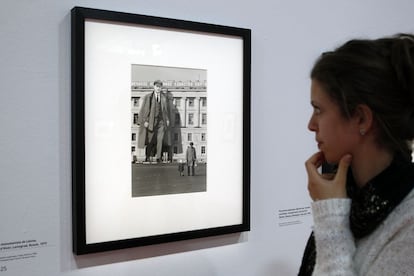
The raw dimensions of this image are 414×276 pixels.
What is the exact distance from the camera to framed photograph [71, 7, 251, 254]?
104 cm

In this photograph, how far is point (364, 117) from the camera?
811mm

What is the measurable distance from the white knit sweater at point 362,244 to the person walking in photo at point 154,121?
44cm

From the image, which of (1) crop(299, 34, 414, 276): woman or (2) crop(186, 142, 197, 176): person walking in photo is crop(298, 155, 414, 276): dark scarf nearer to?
(1) crop(299, 34, 414, 276): woman

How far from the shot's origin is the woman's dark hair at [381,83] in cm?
78

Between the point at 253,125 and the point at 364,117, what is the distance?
1.76 ft

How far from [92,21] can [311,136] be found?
31.5 inches

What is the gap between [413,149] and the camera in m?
0.87

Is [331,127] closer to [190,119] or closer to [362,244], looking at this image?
[362,244]

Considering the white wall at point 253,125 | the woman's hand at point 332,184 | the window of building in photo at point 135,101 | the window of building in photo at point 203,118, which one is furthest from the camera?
the window of building in photo at point 203,118

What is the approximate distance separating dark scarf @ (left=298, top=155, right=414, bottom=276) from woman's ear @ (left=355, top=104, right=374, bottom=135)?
9 cm

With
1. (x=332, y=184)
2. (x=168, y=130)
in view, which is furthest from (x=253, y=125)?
(x=332, y=184)

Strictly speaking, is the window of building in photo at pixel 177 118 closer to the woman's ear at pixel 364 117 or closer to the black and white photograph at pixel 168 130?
the black and white photograph at pixel 168 130

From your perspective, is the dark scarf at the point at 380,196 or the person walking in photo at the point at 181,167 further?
the person walking in photo at the point at 181,167

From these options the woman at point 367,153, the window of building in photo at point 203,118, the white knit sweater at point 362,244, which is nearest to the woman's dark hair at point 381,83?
the woman at point 367,153
